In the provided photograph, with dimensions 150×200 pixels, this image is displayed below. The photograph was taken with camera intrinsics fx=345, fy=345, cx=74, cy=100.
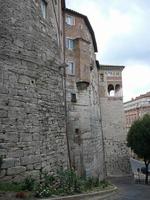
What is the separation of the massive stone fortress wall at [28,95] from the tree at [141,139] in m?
21.6

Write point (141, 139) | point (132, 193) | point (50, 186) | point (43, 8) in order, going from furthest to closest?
point (141, 139) < point (132, 193) < point (43, 8) < point (50, 186)

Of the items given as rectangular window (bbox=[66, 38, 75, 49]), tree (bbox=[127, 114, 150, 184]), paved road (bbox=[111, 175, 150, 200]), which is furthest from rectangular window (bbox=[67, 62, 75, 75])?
tree (bbox=[127, 114, 150, 184])

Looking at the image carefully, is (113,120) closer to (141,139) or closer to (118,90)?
(118,90)

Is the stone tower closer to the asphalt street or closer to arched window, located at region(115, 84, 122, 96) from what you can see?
arched window, located at region(115, 84, 122, 96)

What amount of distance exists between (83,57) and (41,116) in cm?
1264

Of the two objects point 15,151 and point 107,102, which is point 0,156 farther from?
point 107,102

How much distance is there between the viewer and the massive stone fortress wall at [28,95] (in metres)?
11.0

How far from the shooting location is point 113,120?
42.0m

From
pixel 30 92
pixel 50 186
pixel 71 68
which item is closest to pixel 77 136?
pixel 71 68

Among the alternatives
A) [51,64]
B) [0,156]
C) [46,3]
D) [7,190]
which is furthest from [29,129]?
[46,3]

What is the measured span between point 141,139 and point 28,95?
25354mm

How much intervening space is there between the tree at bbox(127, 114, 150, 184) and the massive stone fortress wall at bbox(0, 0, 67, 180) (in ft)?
70.8

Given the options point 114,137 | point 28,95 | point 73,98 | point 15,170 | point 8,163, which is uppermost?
point 73,98

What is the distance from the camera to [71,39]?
24938 millimetres
